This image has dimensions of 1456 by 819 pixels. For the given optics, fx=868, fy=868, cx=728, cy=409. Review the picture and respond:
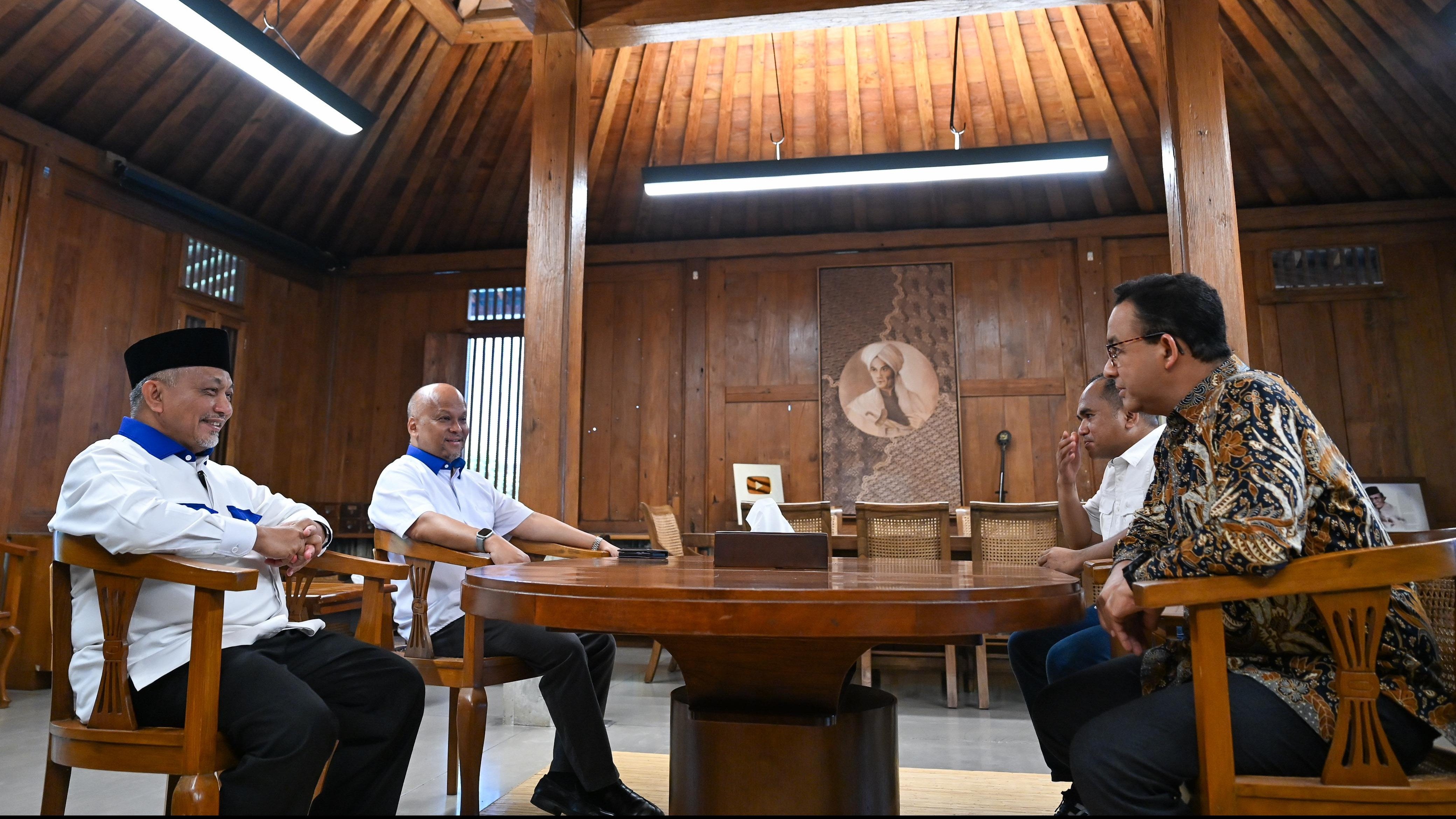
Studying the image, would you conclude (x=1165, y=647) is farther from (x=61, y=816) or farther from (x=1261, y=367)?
(x=1261, y=367)

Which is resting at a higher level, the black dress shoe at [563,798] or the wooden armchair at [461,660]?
the wooden armchair at [461,660]

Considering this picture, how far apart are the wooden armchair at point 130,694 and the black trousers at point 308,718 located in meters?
0.06

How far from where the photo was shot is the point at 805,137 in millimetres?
6902

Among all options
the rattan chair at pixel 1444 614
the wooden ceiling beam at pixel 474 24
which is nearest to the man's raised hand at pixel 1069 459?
the rattan chair at pixel 1444 614

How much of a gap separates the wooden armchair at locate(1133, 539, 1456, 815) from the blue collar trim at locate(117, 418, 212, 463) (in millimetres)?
2016

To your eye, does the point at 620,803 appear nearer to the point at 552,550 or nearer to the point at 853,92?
the point at 552,550

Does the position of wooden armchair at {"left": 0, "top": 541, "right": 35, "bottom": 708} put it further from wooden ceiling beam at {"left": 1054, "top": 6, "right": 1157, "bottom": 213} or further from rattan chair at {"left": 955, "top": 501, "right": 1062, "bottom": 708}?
wooden ceiling beam at {"left": 1054, "top": 6, "right": 1157, "bottom": 213}

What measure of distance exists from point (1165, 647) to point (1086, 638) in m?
0.79

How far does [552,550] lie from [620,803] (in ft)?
3.30

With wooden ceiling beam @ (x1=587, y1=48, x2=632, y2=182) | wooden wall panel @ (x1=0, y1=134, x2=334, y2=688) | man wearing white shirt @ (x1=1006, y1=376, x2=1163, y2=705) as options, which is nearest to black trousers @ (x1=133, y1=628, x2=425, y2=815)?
man wearing white shirt @ (x1=1006, y1=376, x2=1163, y2=705)

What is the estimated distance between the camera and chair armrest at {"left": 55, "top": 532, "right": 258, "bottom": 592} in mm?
1562

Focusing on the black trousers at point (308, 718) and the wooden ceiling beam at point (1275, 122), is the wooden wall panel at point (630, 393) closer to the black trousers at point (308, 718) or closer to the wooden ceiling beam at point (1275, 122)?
the wooden ceiling beam at point (1275, 122)

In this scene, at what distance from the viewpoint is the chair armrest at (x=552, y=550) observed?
3.02 m

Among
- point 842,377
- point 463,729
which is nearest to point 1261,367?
point 842,377
